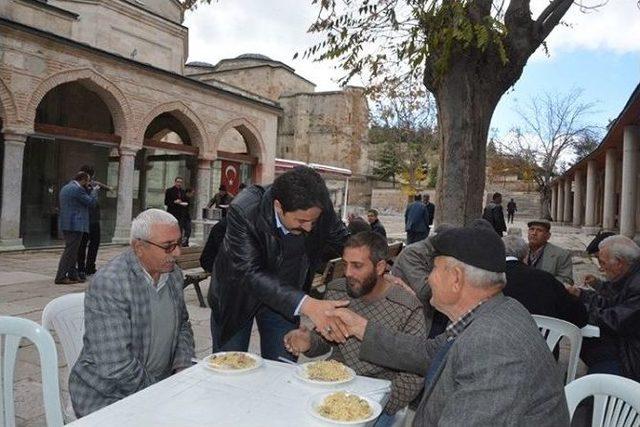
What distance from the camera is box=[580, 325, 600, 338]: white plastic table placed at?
363 cm

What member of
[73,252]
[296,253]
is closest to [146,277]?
[296,253]

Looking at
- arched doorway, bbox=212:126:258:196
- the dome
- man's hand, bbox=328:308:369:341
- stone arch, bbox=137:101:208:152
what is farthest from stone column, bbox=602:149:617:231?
the dome

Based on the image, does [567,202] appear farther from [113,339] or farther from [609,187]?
[113,339]

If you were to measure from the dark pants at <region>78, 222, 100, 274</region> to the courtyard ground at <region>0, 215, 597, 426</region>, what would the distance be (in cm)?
58

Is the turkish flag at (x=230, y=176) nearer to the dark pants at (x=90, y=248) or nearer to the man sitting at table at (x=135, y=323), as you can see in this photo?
the dark pants at (x=90, y=248)

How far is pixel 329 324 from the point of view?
105 inches

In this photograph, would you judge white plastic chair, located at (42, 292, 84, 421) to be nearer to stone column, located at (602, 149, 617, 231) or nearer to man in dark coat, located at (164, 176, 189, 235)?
man in dark coat, located at (164, 176, 189, 235)

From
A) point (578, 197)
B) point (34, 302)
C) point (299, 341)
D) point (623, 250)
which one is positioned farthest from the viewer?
point (578, 197)

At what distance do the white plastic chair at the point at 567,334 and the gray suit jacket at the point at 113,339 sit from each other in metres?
2.69

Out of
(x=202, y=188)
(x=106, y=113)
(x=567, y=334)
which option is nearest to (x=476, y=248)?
(x=567, y=334)

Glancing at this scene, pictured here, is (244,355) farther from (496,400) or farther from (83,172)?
(83,172)

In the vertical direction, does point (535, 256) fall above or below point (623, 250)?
below

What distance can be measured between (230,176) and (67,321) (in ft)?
50.2

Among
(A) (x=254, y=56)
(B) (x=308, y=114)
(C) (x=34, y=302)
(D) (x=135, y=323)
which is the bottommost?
(C) (x=34, y=302)
